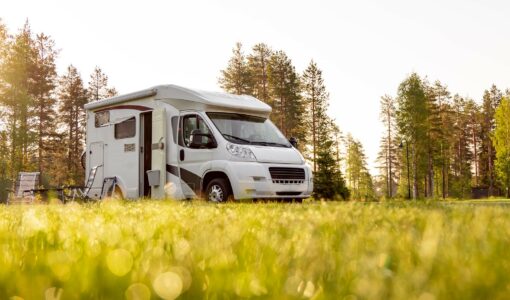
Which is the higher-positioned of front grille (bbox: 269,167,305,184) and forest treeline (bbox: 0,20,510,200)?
forest treeline (bbox: 0,20,510,200)

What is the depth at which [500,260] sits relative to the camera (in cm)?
166

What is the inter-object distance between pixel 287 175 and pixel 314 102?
147 ft

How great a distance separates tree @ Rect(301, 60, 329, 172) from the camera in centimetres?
5556

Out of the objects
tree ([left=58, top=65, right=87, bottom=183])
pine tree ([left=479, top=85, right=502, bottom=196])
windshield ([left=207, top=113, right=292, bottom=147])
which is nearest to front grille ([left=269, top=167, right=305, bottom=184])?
windshield ([left=207, top=113, right=292, bottom=147])

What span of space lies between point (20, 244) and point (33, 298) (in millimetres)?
1318

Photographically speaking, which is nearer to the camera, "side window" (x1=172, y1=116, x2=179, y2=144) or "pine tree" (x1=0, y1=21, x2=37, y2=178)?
"side window" (x1=172, y1=116, x2=179, y2=144)

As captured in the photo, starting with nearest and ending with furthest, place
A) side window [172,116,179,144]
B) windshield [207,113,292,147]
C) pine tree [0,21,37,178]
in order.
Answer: windshield [207,113,292,147] → side window [172,116,179,144] → pine tree [0,21,37,178]

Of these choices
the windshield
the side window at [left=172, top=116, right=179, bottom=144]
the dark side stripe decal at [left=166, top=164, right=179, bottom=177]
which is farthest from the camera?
the side window at [left=172, top=116, right=179, bottom=144]

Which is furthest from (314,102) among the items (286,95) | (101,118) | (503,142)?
(101,118)

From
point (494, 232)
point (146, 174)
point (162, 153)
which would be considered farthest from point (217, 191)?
point (494, 232)

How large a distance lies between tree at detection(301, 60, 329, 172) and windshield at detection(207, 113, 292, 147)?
139 feet

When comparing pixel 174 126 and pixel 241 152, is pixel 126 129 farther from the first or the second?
pixel 241 152

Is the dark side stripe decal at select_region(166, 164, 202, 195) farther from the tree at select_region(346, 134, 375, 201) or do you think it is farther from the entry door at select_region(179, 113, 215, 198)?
the tree at select_region(346, 134, 375, 201)

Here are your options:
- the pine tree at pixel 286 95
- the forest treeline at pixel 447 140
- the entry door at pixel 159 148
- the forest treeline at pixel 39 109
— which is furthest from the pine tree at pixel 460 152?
the entry door at pixel 159 148
